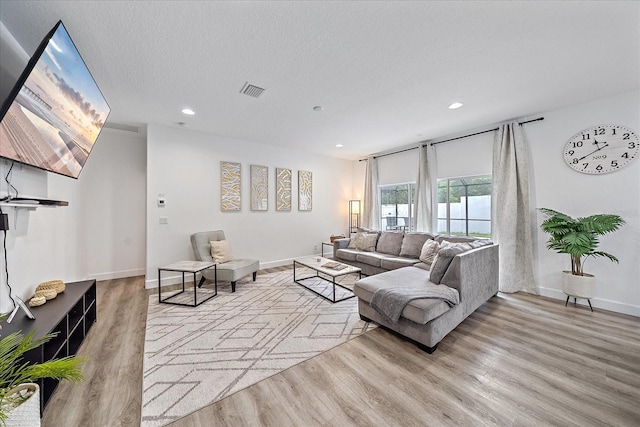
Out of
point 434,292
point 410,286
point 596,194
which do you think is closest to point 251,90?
point 410,286

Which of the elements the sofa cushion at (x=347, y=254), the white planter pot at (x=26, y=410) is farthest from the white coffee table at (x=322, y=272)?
the white planter pot at (x=26, y=410)

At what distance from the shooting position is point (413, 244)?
167 inches

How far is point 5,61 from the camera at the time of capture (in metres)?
1.81

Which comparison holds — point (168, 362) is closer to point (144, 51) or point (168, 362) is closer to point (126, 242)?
point (144, 51)

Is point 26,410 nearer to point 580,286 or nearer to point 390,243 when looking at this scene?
point 390,243

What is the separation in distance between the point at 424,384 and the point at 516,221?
3076mm

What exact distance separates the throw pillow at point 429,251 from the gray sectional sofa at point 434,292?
27cm

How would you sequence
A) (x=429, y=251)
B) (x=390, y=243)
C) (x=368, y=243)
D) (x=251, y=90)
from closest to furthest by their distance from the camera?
(x=251, y=90) → (x=429, y=251) → (x=390, y=243) → (x=368, y=243)

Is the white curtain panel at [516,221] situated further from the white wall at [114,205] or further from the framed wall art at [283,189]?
the white wall at [114,205]

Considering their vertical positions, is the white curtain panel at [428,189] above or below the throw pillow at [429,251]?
above

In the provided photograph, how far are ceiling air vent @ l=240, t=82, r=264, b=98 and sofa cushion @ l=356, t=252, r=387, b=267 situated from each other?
3.07 meters

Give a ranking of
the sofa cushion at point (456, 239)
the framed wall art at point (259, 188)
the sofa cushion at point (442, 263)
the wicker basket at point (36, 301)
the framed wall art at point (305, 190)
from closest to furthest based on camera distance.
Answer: the wicker basket at point (36, 301), the sofa cushion at point (442, 263), the sofa cushion at point (456, 239), the framed wall art at point (259, 188), the framed wall art at point (305, 190)

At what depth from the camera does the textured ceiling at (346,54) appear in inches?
66.3

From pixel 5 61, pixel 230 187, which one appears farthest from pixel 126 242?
pixel 5 61
